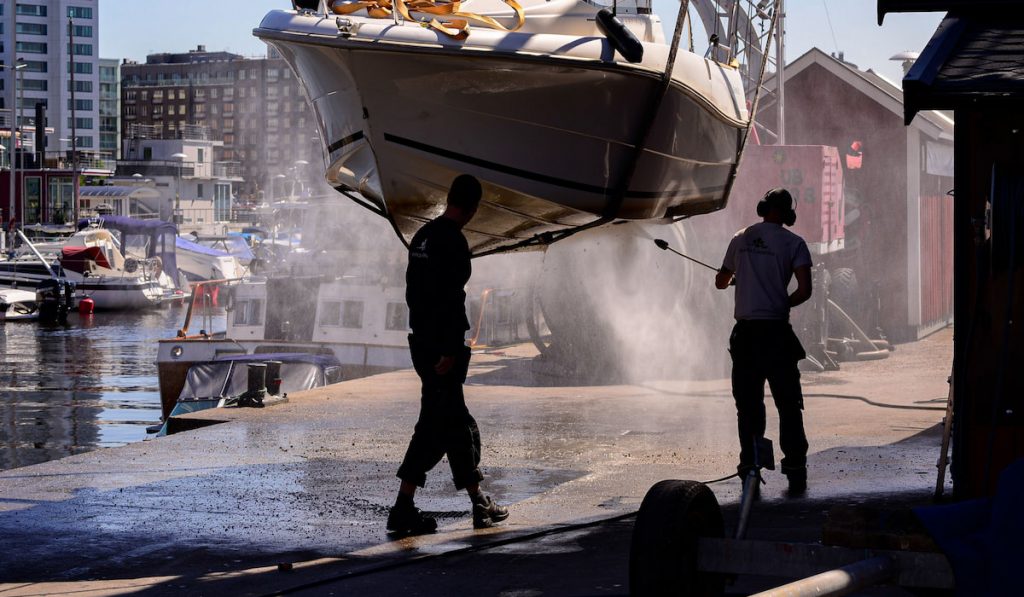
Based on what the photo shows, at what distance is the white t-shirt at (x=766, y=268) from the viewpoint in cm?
813

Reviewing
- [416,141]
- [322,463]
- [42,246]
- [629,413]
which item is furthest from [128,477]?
[42,246]

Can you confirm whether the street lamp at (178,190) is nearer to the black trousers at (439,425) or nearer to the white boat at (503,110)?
the white boat at (503,110)

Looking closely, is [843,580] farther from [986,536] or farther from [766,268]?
[766,268]

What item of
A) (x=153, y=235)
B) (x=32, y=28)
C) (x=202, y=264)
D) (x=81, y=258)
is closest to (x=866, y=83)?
(x=81, y=258)

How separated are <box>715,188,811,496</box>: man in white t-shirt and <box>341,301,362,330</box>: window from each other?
43.4 feet

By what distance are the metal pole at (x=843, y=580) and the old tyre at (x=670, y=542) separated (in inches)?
18.0

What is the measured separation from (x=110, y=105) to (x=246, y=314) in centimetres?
15725

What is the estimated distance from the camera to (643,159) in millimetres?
9125

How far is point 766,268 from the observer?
321 inches

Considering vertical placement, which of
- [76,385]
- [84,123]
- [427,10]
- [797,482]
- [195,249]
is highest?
[84,123]

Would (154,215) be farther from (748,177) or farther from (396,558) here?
(396,558)

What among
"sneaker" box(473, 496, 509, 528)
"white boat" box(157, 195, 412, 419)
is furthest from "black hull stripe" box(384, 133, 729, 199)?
"white boat" box(157, 195, 412, 419)

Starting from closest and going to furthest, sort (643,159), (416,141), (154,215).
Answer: (416,141)
(643,159)
(154,215)

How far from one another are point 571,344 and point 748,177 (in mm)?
3296
